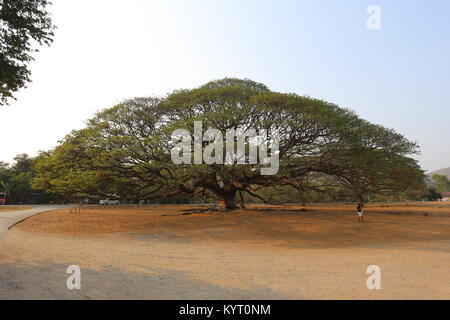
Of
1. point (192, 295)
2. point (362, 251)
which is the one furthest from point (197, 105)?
point (192, 295)

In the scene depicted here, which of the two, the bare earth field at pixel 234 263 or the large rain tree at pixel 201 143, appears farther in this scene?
the large rain tree at pixel 201 143

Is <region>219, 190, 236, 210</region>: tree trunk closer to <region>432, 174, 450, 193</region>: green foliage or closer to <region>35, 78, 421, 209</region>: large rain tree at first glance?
<region>35, 78, 421, 209</region>: large rain tree

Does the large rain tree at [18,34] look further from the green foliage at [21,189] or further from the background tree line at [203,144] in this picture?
the green foliage at [21,189]

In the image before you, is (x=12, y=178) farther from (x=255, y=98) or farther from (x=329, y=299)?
(x=329, y=299)

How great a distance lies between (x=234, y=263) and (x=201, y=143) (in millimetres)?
12255

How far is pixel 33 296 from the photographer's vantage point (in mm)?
5504

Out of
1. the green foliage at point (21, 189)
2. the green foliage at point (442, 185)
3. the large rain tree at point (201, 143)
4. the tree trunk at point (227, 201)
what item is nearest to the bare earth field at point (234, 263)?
the large rain tree at point (201, 143)

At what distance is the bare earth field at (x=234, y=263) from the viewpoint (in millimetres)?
5945

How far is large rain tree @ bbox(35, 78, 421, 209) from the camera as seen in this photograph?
798 inches

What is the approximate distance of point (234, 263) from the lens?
9016mm

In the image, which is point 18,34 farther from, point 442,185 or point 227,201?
point 442,185

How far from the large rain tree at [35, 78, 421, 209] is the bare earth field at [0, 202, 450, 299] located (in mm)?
4950

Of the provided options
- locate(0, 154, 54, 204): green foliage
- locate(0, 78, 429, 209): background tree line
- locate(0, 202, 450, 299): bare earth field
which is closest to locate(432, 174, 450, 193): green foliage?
locate(0, 78, 429, 209): background tree line

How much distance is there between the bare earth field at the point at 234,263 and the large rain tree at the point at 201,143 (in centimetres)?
495
